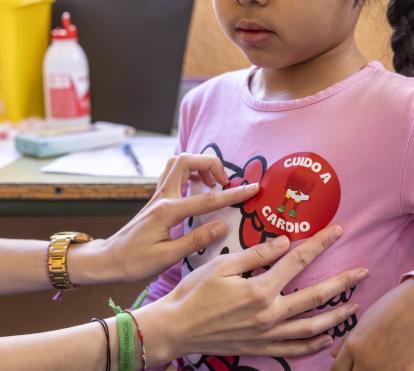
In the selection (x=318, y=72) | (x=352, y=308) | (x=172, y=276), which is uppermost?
(x=318, y=72)

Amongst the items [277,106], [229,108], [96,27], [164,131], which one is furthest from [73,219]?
[277,106]

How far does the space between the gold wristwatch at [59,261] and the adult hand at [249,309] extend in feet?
0.74

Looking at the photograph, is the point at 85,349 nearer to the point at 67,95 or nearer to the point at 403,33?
the point at 403,33

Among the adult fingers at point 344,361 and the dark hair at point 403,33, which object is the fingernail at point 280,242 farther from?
the dark hair at point 403,33

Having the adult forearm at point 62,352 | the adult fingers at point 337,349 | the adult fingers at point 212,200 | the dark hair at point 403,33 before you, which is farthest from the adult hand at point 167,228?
the dark hair at point 403,33

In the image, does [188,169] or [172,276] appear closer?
[188,169]

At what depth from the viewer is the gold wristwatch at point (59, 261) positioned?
1087mm

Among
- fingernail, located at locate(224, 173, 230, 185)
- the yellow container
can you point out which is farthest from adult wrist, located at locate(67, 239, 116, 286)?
the yellow container

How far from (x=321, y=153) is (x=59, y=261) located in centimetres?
46

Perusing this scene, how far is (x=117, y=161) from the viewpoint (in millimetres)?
1437

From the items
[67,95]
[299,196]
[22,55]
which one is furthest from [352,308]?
[22,55]

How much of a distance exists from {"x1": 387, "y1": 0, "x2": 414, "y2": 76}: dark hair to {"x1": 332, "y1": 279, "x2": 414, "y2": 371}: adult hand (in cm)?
37

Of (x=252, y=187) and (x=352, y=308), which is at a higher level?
(x=252, y=187)

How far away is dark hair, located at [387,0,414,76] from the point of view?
1.01 meters
